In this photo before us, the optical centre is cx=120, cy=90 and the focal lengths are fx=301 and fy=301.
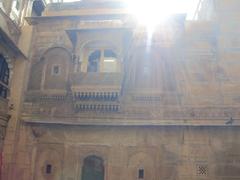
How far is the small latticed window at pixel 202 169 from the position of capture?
11398mm

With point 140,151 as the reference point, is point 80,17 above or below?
above

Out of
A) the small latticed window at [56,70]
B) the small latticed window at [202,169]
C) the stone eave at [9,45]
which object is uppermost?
the stone eave at [9,45]

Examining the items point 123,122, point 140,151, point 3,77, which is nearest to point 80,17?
point 3,77

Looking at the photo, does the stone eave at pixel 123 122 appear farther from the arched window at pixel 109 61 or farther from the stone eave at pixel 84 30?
the stone eave at pixel 84 30

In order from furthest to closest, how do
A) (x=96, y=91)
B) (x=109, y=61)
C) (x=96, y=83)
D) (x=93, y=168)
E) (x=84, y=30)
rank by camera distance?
1. (x=109, y=61)
2. (x=84, y=30)
3. (x=93, y=168)
4. (x=96, y=83)
5. (x=96, y=91)

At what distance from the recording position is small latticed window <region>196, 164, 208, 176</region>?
37.4 feet

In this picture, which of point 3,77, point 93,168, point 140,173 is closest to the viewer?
point 140,173

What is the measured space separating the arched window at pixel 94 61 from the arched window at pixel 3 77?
12.0ft

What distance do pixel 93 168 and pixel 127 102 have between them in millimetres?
3026

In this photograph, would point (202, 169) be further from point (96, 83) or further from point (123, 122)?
point (96, 83)

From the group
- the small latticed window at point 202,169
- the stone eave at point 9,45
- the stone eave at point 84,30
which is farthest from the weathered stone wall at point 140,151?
the stone eave at point 84,30

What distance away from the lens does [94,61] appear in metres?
13.1

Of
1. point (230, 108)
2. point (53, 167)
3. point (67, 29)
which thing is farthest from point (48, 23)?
point (230, 108)

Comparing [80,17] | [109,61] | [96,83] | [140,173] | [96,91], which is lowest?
[140,173]
